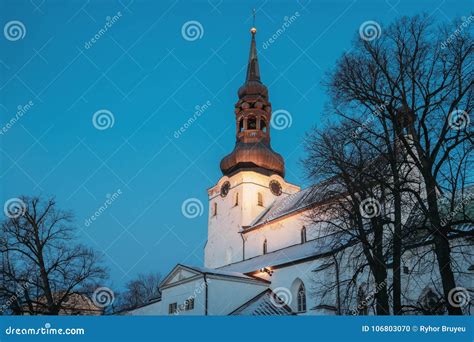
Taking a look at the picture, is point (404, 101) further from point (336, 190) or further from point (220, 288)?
point (220, 288)

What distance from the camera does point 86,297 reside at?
21.3 meters

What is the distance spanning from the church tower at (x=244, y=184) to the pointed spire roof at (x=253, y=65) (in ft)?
8.93

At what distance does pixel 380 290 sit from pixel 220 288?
16.4 m

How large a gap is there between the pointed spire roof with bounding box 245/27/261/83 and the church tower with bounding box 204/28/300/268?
2.72 meters

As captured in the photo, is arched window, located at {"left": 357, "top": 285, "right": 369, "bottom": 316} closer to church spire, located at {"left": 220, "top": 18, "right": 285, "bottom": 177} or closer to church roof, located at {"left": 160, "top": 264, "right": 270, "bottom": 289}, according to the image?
church roof, located at {"left": 160, "top": 264, "right": 270, "bottom": 289}
